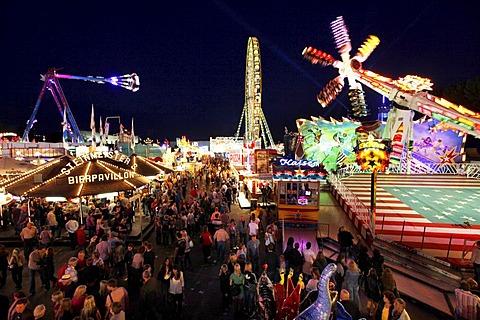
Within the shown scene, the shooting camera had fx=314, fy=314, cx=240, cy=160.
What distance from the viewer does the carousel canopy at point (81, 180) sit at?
29.7 ft

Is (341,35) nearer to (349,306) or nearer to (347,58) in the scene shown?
(347,58)

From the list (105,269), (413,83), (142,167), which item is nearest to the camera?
(105,269)

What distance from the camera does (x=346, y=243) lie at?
8.89m

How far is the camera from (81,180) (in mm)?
9414

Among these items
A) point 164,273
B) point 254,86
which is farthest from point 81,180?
point 254,86

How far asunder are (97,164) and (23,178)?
2.37m

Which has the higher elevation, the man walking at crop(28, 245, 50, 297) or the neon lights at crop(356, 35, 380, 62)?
the neon lights at crop(356, 35, 380, 62)

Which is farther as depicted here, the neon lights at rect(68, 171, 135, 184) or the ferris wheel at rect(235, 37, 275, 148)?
the ferris wheel at rect(235, 37, 275, 148)

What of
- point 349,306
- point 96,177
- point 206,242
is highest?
point 96,177

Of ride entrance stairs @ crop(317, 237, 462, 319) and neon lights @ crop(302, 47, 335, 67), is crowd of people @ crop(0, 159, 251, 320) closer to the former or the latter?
ride entrance stairs @ crop(317, 237, 462, 319)

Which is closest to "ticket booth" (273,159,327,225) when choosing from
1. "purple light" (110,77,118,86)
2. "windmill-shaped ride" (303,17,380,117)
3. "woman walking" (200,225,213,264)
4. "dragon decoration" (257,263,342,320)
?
"woman walking" (200,225,213,264)

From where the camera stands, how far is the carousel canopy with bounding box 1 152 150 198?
9.06 m

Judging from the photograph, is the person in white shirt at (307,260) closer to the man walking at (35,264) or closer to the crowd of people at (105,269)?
the crowd of people at (105,269)

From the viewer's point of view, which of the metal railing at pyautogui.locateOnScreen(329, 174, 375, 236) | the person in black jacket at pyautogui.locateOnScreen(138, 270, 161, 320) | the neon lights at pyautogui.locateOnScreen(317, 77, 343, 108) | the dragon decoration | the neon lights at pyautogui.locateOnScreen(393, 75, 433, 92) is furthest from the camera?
the neon lights at pyautogui.locateOnScreen(317, 77, 343, 108)
